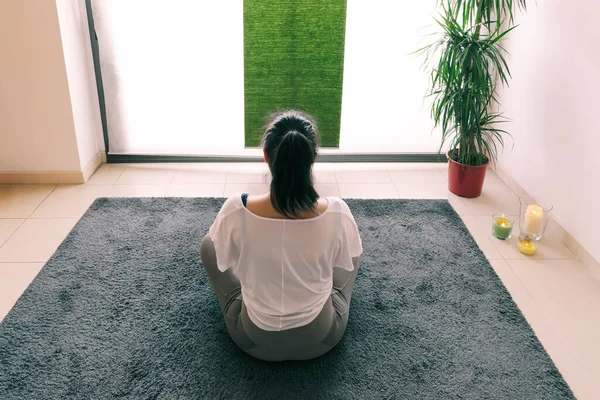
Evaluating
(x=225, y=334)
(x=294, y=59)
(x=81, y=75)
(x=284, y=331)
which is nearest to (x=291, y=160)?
(x=284, y=331)

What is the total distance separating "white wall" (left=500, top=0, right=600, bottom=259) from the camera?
91.0 inches

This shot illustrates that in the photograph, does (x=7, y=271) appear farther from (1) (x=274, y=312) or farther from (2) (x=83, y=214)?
(1) (x=274, y=312)

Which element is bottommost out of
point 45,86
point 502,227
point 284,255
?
point 502,227

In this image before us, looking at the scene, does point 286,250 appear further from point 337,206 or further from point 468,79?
point 468,79

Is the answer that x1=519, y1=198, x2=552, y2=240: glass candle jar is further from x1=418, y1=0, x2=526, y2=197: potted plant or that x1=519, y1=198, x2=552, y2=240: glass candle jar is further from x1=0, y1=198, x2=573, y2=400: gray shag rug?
x1=418, y1=0, x2=526, y2=197: potted plant

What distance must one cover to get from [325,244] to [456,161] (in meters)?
1.80

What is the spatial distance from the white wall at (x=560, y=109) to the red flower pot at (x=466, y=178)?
264 millimetres

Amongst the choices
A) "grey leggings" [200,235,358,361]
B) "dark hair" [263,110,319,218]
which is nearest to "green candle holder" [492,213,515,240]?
"grey leggings" [200,235,358,361]

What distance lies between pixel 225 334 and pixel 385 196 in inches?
59.8

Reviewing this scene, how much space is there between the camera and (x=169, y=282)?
87.3 inches

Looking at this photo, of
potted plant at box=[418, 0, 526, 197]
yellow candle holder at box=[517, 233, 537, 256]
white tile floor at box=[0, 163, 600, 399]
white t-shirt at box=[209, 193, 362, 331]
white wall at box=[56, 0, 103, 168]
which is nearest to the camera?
white t-shirt at box=[209, 193, 362, 331]

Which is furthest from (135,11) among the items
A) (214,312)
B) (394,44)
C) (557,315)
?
(557,315)

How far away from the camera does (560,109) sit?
2.57 m

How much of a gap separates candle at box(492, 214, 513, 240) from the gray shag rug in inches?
6.2
